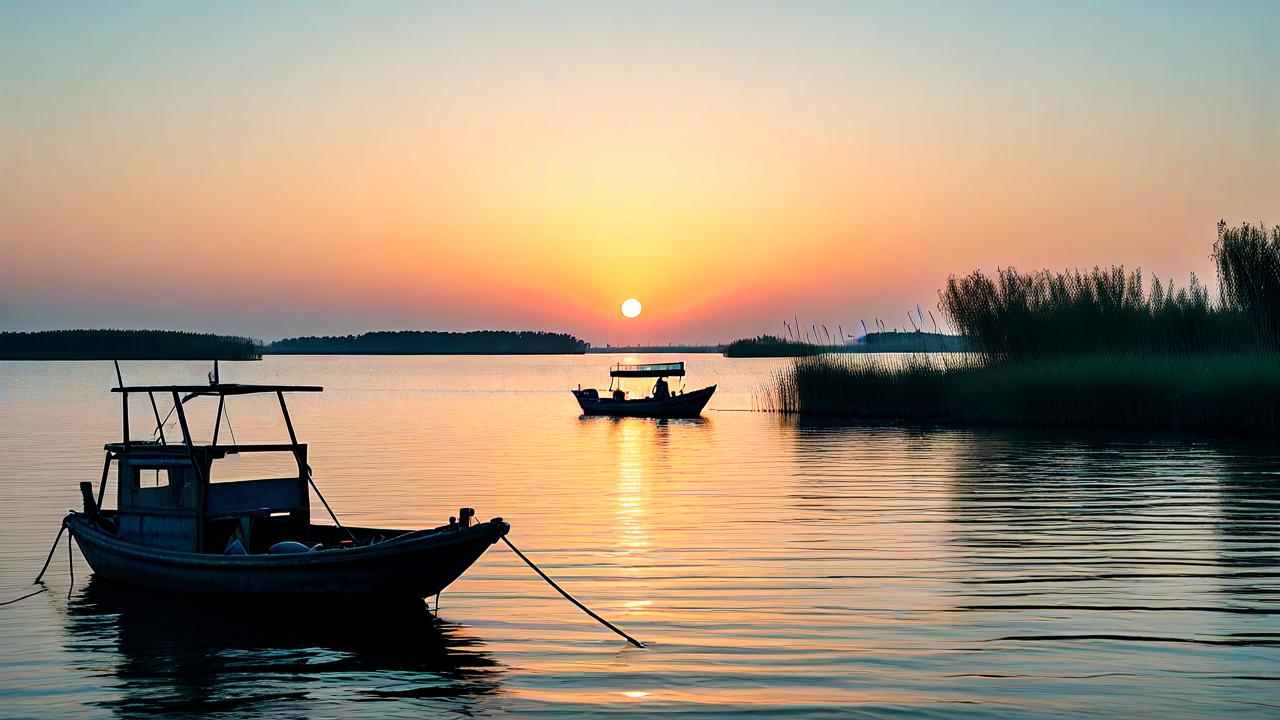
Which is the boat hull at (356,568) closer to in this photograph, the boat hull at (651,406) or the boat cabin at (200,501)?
the boat cabin at (200,501)

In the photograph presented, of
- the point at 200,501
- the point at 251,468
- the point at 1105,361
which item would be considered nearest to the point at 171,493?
the point at 200,501

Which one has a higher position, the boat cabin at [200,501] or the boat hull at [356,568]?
the boat cabin at [200,501]

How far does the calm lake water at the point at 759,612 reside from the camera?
10578 millimetres

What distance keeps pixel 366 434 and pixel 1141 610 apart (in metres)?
38.3

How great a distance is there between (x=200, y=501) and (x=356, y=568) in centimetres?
300

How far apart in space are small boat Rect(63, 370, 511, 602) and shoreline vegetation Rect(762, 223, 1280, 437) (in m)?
29.3

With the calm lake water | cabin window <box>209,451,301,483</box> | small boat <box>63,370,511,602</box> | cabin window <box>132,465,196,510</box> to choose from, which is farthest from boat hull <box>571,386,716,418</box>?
cabin window <box>132,465,196,510</box>

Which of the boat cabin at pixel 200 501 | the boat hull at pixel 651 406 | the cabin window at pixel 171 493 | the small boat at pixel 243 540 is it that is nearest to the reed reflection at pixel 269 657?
the small boat at pixel 243 540

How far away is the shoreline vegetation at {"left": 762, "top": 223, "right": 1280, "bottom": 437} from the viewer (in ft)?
120

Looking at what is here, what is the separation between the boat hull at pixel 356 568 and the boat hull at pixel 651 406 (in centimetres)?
4615

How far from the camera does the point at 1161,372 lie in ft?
127

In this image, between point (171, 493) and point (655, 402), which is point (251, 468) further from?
point (655, 402)

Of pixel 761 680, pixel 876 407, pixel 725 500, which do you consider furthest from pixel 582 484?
pixel 876 407

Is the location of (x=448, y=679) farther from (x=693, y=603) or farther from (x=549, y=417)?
(x=549, y=417)
